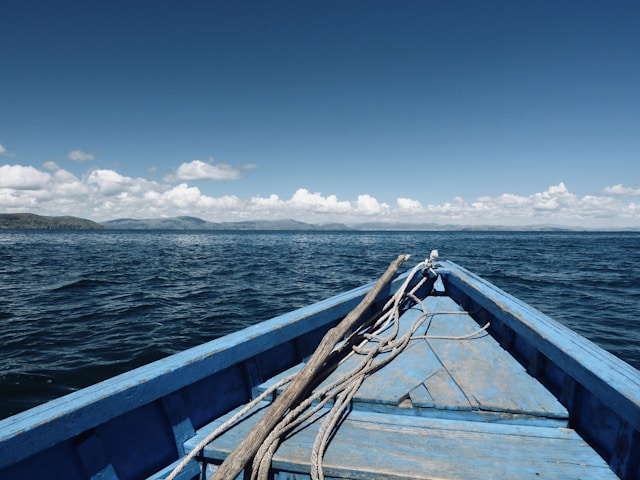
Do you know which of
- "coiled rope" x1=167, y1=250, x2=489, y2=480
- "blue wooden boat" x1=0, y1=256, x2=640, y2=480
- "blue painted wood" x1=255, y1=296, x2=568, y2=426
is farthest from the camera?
"blue painted wood" x1=255, y1=296, x2=568, y2=426

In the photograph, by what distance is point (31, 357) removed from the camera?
22.6 ft

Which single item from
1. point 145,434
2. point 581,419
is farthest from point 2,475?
point 581,419

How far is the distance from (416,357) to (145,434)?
2631 mm

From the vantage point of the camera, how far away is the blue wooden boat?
1.87 meters

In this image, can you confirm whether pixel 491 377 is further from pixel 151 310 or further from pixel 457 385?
pixel 151 310

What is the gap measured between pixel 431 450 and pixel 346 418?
68 cm

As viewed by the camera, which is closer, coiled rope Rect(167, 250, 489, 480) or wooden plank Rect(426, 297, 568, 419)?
coiled rope Rect(167, 250, 489, 480)

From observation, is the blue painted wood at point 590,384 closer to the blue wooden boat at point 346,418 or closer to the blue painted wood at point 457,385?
the blue wooden boat at point 346,418

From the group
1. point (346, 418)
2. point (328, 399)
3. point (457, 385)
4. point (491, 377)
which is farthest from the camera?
point (491, 377)

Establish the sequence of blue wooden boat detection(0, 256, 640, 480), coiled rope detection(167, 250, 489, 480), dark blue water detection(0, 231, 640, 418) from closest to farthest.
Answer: blue wooden boat detection(0, 256, 640, 480), coiled rope detection(167, 250, 489, 480), dark blue water detection(0, 231, 640, 418)

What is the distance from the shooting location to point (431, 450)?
2129 mm

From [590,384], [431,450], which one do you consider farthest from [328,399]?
[590,384]

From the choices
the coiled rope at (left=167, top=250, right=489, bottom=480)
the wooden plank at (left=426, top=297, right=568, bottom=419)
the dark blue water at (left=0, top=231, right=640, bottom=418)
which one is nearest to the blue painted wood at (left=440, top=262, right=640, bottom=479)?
the wooden plank at (left=426, top=297, right=568, bottom=419)

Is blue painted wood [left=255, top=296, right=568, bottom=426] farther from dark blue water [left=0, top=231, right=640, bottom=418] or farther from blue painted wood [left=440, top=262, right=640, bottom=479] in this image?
dark blue water [left=0, top=231, right=640, bottom=418]
